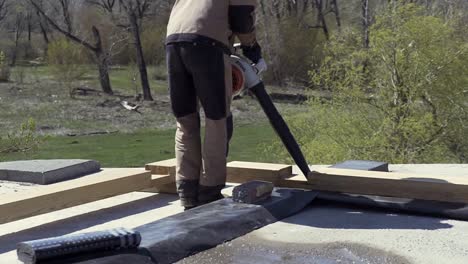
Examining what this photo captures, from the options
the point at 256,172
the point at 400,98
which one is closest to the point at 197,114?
the point at 256,172

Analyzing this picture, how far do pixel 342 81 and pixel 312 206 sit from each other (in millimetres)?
7453

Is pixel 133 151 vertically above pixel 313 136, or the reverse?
pixel 313 136

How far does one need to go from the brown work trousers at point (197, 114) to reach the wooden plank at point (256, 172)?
50 cm

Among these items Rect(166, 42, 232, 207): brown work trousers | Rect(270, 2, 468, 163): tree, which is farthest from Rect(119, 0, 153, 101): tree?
Rect(166, 42, 232, 207): brown work trousers

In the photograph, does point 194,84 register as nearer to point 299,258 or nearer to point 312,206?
point 312,206

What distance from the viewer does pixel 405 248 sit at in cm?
371

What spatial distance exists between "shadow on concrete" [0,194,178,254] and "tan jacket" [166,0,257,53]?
1.12m

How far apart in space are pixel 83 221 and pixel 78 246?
1323 mm

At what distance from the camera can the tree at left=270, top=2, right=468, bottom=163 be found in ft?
36.4

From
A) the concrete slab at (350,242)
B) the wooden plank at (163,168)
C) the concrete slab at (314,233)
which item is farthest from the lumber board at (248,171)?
the concrete slab at (350,242)

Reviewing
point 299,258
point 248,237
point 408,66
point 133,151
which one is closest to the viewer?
point 299,258

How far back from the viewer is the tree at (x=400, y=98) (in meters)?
11.1

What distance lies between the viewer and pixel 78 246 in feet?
10.5

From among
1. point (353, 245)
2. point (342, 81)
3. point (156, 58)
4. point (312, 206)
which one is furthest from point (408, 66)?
point (156, 58)
